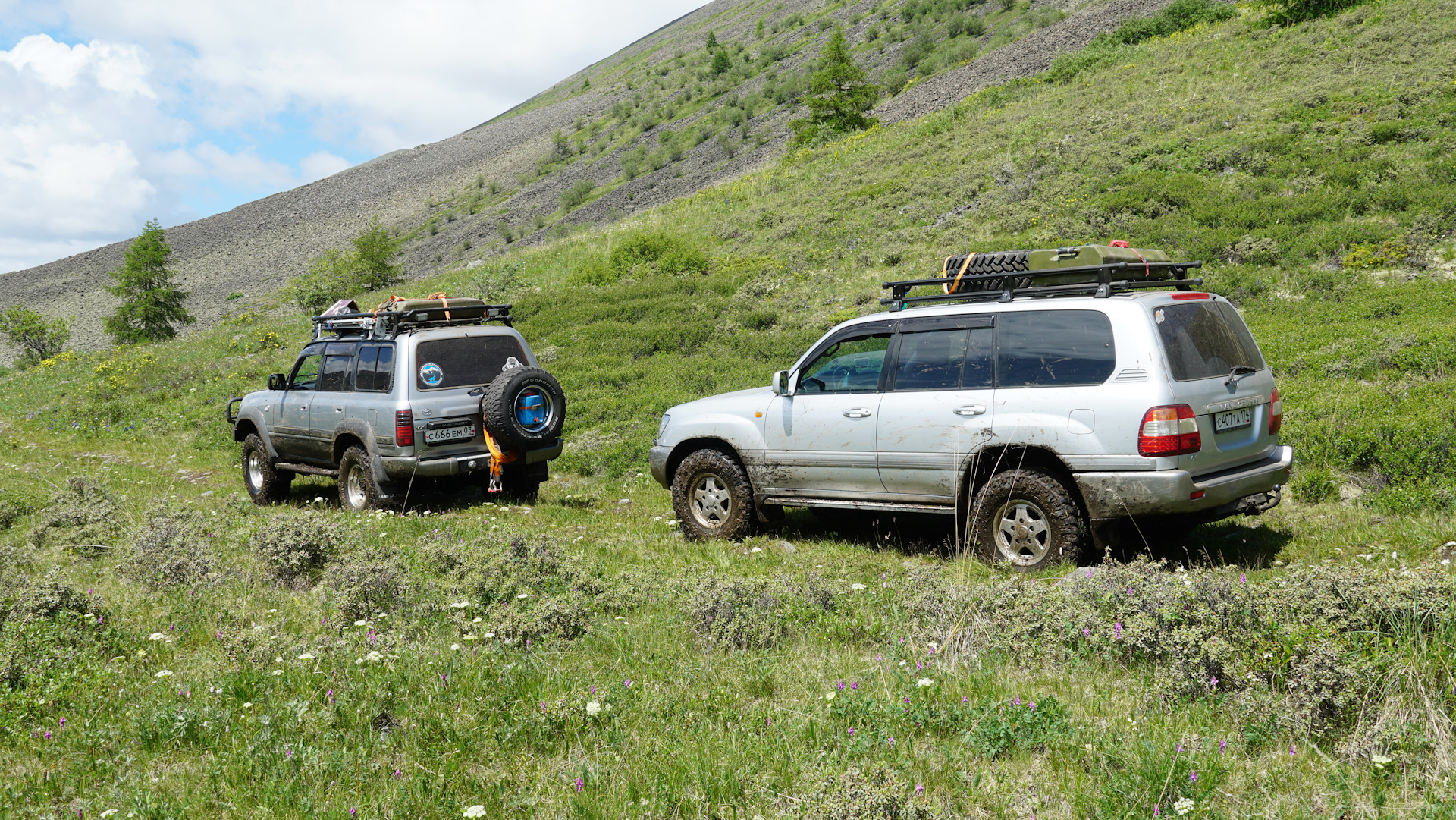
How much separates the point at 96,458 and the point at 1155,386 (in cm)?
1668

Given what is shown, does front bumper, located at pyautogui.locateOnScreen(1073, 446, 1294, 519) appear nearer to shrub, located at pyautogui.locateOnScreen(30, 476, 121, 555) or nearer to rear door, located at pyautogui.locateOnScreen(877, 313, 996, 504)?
rear door, located at pyautogui.locateOnScreen(877, 313, 996, 504)

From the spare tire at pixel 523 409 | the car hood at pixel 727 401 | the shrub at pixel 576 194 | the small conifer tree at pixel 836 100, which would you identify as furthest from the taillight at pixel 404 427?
the shrub at pixel 576 194

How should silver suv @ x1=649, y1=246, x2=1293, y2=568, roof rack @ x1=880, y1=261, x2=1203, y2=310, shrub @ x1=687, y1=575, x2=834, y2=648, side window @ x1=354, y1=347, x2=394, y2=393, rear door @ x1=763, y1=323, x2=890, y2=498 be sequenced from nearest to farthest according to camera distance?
shrub @ x1=687, y1=575, x2=834, y2=648 < silver suv @ x1=649, y1=246, x2=1293, y2=568 < roof rack @ x1=880, y1=261, x2=1203, y2=310 < rear door @ x1=763, y1=323, x2=890, y2=498 < side window @ x1=354, y1=347, x2=394, y2=393

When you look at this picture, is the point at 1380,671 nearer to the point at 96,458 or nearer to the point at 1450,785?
the point at 1450,785

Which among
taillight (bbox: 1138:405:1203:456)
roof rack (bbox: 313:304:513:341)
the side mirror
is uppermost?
roof rack (bbox: 313:304:513:341)

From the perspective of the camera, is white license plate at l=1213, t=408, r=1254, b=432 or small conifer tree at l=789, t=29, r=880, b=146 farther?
small conifer tree at l=789, t=29, r=880, b=146

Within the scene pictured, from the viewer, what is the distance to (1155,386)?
5371mm

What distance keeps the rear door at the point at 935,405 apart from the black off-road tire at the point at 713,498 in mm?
1382

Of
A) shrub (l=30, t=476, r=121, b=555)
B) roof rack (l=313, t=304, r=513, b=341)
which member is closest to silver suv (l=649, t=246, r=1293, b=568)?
roof rack (l=313, t=304, r=513, b=341)

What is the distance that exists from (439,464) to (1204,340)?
686cm

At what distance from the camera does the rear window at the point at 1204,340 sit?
5562 mm

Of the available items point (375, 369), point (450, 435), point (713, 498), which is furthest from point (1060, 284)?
point (375, 369)

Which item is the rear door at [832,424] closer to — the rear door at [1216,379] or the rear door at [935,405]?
the rear door at [935,405]

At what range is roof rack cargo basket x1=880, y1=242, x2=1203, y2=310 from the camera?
6.21 m
